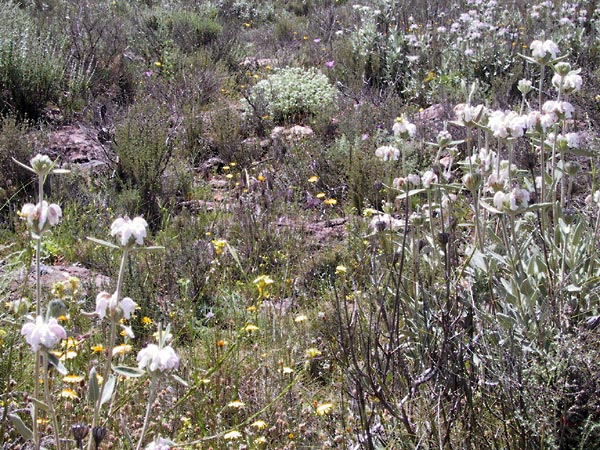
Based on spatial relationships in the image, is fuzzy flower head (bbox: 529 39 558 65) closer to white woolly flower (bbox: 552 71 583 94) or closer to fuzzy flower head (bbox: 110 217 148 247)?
white woolly flower (bbox: 552 71 583 94)

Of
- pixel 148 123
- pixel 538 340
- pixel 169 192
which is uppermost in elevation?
pixel 538 340

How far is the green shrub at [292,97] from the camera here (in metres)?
6.14

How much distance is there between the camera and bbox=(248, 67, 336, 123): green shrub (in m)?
6.14

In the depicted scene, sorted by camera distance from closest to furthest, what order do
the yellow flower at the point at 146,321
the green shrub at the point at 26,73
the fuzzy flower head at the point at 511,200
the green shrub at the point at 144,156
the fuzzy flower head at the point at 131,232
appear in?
the fuzzy flower head at the point at 131,232, the fuzzy flower head at the point at 511,200, the yellow flower at the point at 146,321, the green shrub at the point at 144,156, the green shrub at the point at 26,73

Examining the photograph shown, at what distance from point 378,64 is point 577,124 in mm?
2772

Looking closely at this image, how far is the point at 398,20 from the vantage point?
8133 mm

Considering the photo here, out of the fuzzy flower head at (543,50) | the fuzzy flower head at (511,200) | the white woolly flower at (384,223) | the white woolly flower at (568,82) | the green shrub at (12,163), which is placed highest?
the fuzzy flower head at (543,50)

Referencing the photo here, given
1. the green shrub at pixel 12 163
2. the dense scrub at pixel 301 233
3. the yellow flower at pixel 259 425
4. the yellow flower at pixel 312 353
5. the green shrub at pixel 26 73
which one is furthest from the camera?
the green shrub at pixel 26 73

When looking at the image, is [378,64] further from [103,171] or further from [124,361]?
[124,361]

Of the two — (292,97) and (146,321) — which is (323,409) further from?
(292,97)

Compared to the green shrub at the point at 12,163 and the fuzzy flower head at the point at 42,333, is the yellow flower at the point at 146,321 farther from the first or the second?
the green shrub at the point at 12,163

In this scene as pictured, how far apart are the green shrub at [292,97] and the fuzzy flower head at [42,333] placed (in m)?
4.81

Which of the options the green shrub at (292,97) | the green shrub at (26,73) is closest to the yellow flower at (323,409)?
the green shrub at (292,97)

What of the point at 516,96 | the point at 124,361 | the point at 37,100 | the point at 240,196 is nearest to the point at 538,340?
the point at 124,361
